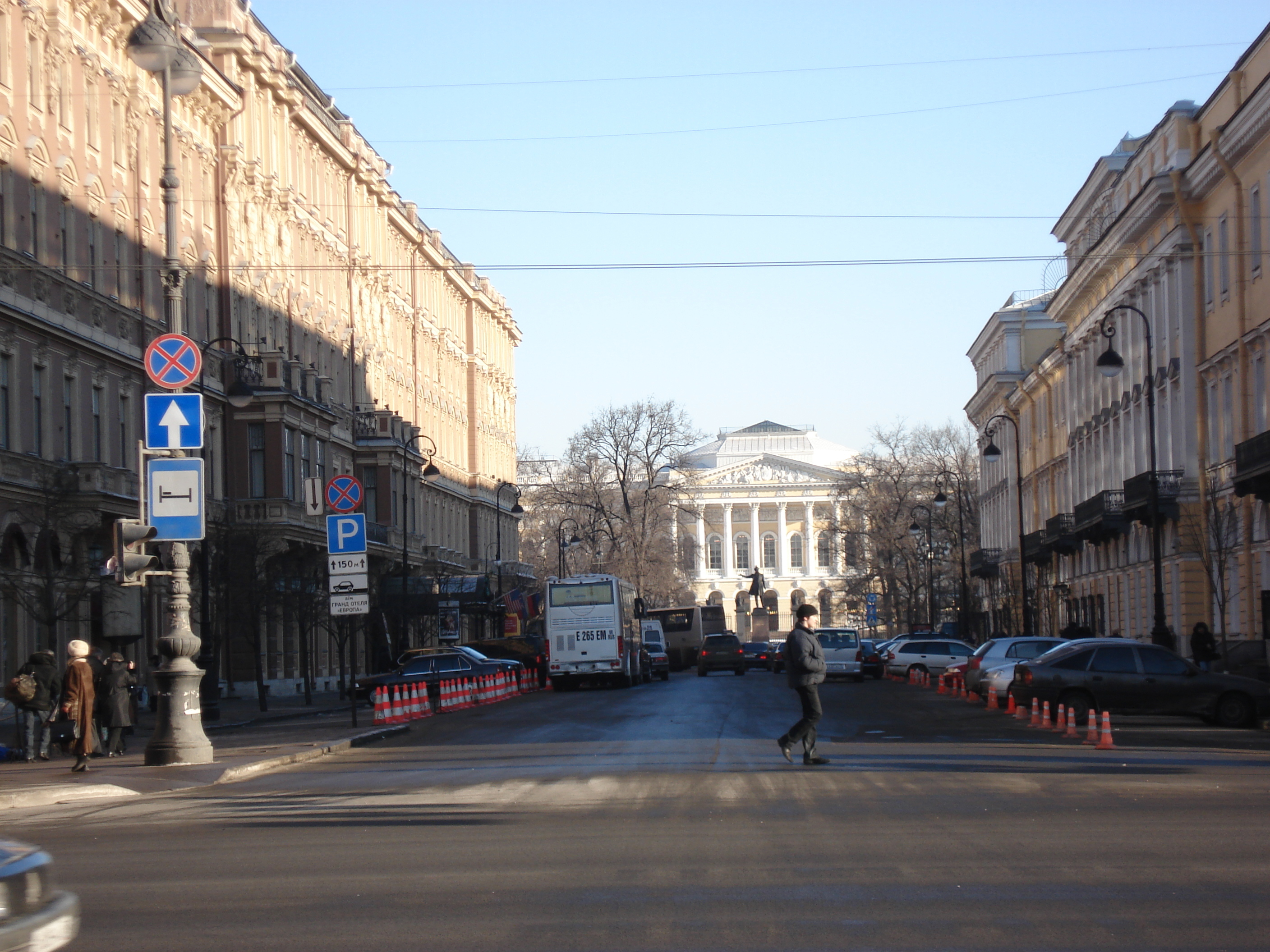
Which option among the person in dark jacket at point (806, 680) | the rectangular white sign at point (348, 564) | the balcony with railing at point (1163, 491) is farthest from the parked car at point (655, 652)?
the person in dark jacket at point (806, 680)

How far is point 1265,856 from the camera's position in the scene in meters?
10.7

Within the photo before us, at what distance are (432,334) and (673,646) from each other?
21.3 meters

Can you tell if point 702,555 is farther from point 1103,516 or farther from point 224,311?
point 224,311

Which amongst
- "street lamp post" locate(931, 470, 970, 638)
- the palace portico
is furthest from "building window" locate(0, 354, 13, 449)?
the palace portico

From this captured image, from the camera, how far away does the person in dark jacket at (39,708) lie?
22.7 m

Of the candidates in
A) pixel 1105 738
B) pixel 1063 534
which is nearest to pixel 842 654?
pixel 1063 534

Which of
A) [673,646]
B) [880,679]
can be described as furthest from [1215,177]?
[673,646]

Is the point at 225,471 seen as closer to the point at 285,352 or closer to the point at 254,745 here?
the point at 285,352

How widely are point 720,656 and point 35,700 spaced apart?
49049mm

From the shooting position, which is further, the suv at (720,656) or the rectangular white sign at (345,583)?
the suv at (720,656)

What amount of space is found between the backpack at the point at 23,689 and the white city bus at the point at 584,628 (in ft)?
90.2

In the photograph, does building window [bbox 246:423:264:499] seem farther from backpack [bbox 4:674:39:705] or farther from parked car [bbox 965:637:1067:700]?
backpack [bbox 4:674:39:705]

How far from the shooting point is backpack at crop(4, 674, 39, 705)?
73.7 ft

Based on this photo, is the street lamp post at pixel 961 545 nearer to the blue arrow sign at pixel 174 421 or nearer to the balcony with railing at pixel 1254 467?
the balcony with railing at pixel 1254 467
